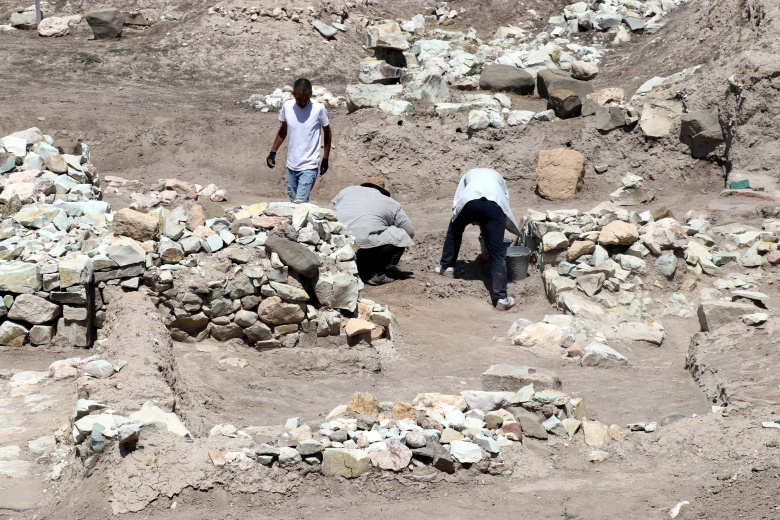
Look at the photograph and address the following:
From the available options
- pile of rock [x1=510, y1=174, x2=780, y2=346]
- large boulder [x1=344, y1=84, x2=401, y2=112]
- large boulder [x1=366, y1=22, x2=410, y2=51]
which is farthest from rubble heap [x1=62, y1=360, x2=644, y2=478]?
large boulder [x1=366, y1=22, x2=410, y2=51]

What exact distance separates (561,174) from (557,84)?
226 cm

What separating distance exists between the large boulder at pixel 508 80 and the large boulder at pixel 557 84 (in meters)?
0.15

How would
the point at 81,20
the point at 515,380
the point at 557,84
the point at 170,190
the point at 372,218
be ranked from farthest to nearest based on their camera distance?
the point at 81,20
the point at 557,84
the point at 170,190
the point at 372,218
the point at 515,380

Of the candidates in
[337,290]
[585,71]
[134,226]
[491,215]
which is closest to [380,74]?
[585,71]

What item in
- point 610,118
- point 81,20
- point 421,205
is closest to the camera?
point 421,205

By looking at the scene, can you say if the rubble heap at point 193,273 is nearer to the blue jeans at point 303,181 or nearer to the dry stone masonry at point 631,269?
the blue jeans at point 303,181

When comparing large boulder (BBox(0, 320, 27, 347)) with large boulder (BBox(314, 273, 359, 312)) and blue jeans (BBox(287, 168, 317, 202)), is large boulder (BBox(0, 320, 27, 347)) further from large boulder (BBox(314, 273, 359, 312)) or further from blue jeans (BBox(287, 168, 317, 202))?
blue jeans (BBox(287, 168, 317, 202))

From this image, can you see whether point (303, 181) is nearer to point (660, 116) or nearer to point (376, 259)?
point (376, 259)

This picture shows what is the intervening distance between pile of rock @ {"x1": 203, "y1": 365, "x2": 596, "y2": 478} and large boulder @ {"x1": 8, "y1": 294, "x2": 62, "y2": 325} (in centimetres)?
232

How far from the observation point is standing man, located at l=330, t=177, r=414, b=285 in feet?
29.6

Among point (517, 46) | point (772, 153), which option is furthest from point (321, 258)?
Answer: point (517, 46)

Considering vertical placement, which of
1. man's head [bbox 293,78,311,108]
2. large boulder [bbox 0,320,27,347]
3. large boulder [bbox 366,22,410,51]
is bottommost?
large boulder [bbox 0,320,27,347]

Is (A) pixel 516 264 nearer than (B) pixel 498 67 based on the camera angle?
Yes

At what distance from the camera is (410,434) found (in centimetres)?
506
